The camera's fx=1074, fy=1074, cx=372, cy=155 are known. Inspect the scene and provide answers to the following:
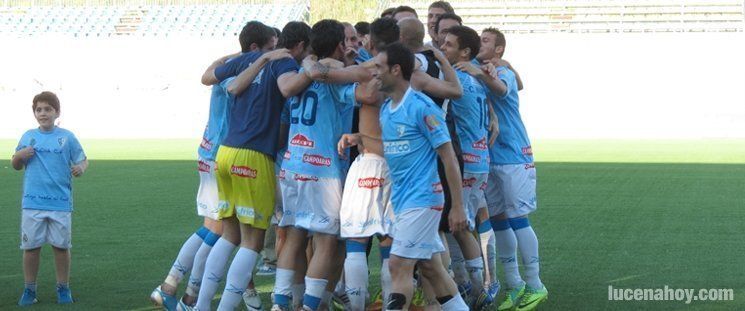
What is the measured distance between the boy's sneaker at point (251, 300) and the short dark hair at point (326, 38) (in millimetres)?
1654

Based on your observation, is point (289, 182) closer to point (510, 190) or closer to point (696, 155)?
point (510, 190)

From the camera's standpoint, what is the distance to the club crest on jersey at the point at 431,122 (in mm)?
5500

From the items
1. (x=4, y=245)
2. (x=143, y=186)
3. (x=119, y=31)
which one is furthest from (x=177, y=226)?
(x=119, y=31)

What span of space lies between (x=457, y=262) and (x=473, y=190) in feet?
2.22

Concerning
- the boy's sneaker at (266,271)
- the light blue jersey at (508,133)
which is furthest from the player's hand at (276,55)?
the boy's sneaker at (266,271)

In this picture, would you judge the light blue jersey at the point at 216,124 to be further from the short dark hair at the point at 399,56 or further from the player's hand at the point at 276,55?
the short dark hair at the point at 399,56

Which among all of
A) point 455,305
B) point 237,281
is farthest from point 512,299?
point 237,281

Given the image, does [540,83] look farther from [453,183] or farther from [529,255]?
[453,183]

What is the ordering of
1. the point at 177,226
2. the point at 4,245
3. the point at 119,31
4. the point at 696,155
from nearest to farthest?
the point at 4,245
the point at 177,226
the point at 696,155
the point at 119,31

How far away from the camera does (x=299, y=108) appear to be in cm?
636

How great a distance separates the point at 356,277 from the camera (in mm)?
6203

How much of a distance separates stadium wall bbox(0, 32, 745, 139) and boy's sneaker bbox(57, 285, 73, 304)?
2266 centimetres

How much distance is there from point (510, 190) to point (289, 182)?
5.37 feet

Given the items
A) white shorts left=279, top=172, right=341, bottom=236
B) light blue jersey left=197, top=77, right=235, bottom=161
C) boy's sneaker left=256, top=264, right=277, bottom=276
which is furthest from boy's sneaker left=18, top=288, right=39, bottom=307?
white shorts left=279, top=172, right=341, bottom=236
